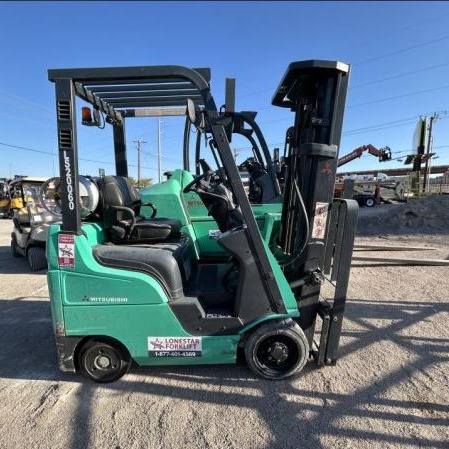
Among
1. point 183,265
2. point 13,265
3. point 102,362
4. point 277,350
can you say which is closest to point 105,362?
point 102,362

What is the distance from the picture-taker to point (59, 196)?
3139 millimetres

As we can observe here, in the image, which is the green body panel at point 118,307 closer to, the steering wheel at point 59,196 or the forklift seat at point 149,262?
the forklift seat at point 149,262

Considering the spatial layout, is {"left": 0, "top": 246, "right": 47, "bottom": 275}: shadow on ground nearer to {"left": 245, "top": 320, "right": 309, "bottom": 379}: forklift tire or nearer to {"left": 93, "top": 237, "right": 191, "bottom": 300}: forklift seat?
{"left": 93, "top": 237, "right": 191, "bottom": 300}: forklift seat

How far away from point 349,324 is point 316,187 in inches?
83.7

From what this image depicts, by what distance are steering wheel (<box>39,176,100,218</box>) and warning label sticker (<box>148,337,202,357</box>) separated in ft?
4.34

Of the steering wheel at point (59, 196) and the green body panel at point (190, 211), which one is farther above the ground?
the steering wheel at point (59, 196)

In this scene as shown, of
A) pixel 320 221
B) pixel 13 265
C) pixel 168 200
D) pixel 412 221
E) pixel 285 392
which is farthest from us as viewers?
pixel 412 221

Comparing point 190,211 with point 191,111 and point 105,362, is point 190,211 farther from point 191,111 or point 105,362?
point 191,111

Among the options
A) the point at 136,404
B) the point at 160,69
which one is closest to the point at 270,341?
the point at 136,404

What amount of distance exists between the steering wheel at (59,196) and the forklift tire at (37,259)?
4.89 meters

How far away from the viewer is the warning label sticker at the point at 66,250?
2688 millimetres

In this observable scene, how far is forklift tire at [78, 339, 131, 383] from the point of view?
2943mm

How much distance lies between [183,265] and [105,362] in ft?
3.65

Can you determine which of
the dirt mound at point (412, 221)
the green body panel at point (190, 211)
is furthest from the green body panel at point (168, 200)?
the dirt mound at point (412, 221)
